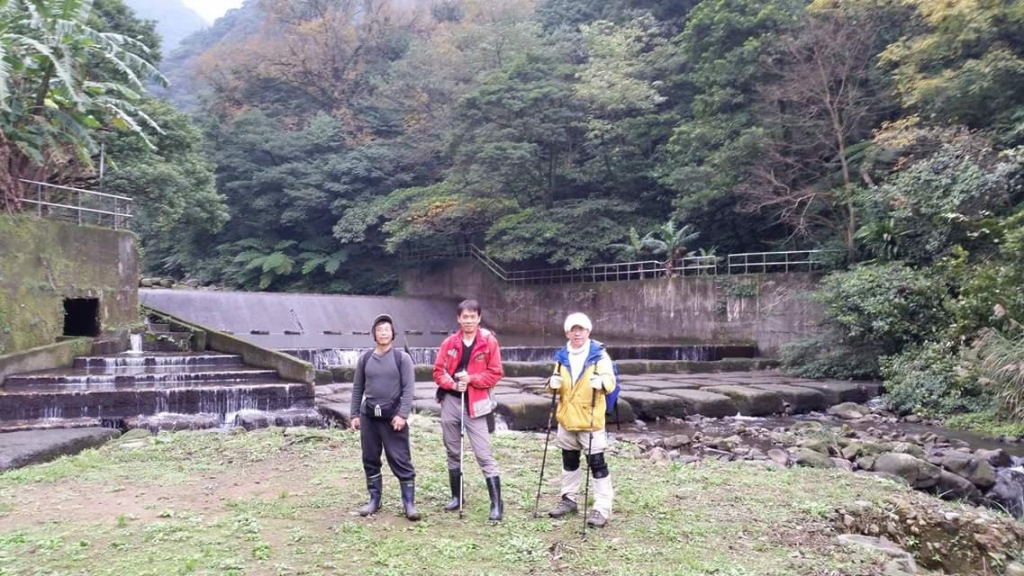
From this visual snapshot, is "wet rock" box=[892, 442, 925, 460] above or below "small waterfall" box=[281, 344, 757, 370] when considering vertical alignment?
below

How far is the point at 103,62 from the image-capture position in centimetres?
1641

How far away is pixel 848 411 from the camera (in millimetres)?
11688

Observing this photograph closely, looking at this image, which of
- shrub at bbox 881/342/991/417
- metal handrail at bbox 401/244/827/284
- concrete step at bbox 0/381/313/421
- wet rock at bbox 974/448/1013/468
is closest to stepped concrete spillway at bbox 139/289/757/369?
metal handrail at bbox 401/244/827/284

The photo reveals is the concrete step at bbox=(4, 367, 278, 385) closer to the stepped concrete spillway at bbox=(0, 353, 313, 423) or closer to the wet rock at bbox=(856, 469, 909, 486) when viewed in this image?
the stepped concrete spillway at bbox=(0, 353, 313, 423)

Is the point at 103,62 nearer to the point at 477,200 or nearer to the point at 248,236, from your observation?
the point at 477,200

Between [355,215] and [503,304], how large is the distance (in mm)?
7316

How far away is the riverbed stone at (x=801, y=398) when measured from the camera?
12.1m

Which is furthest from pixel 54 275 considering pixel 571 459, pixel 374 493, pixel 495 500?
pixel 571 459

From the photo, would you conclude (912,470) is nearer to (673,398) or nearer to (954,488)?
(954,488)

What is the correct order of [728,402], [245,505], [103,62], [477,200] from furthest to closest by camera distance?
1. [477,200]
2. [103,62]
3. [728,402]
4. [245,505]

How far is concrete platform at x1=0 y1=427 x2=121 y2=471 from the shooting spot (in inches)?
275

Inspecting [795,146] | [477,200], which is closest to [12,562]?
[795,146]

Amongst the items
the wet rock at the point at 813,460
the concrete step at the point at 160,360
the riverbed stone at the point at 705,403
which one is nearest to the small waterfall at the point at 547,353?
the concrete step at the point at 160,360

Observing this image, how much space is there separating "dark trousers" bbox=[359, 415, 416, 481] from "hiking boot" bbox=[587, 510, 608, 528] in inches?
46.7
